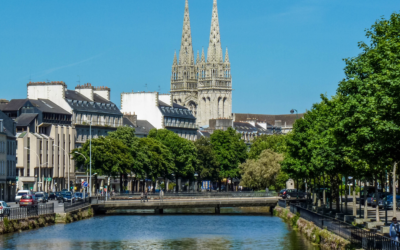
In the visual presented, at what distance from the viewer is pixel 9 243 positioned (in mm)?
60000

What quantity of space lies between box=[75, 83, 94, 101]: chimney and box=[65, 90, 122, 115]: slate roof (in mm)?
1336

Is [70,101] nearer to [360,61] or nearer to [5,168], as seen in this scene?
[5,168]

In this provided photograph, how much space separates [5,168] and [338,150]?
6942 cm

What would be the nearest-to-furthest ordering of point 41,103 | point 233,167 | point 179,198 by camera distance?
point 179,198 → point 41,103 → point 233,167

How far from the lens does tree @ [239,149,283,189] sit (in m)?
145

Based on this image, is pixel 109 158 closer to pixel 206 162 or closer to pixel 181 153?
pixel 181 153

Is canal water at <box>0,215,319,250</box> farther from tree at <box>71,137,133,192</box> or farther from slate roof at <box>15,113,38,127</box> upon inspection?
slate roof at <box>15,113,38,127</box>

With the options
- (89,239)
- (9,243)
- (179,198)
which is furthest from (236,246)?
(179,198)

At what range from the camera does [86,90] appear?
544 feet

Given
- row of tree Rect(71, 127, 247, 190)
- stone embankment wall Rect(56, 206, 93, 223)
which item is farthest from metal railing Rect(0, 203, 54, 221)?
row of tree Rect(71, 127, 247, 190)

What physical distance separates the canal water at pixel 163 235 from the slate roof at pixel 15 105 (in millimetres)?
52835

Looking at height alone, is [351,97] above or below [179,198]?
above

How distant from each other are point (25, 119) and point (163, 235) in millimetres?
70537

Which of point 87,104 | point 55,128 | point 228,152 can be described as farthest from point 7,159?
point 228,152
